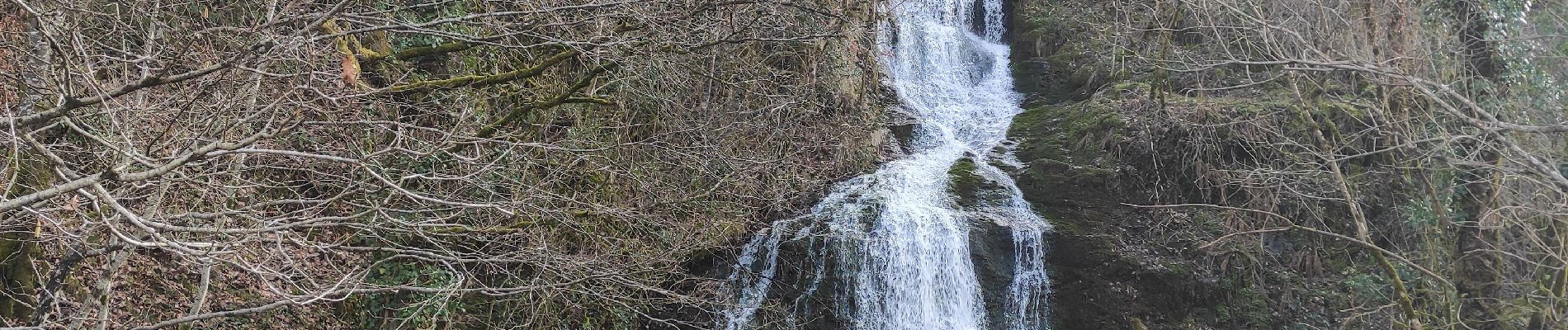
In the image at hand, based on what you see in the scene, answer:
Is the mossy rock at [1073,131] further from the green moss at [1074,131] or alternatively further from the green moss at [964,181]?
the green moss at [964,181]

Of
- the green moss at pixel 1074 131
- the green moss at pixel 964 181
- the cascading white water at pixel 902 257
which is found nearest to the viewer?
the cascading white water at pixel 902 257

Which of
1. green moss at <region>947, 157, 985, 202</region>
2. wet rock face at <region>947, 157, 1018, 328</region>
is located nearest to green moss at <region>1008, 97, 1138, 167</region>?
green moss at <region>947, 157, 985, 202</region>

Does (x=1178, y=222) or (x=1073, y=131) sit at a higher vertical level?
(x=1073, y=131)

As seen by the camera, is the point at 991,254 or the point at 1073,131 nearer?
the point at 991,254

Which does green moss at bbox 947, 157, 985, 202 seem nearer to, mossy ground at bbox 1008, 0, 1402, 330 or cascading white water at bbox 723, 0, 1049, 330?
cascading white water at bbox 723, 0, 1049, 330

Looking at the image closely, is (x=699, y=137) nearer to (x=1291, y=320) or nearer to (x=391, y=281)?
(x=391, y=281)

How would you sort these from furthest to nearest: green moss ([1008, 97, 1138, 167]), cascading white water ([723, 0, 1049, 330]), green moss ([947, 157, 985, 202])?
green moss ([1008, 97, 1138, 167]) → green moss ([947, 157, 985, 202]) → cascading white water ([723, 0, 1049, 330])

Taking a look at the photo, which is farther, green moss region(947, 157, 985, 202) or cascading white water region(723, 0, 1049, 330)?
green moss region(947, 157, 985, 202)

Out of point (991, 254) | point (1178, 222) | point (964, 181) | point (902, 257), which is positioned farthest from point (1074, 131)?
point (902, 257)

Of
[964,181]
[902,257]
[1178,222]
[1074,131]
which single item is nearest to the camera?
[902,257]

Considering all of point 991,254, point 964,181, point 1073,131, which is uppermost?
point 1073,131

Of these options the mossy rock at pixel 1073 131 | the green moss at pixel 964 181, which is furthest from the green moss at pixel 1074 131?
the green moss at pixel 964 181

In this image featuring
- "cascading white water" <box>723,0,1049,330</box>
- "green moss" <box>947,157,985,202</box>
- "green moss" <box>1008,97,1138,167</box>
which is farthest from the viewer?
"green moss" <box>1008,97,1138,167</box>

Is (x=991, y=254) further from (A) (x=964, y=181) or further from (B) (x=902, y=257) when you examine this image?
(A) (x=964, y=181)
